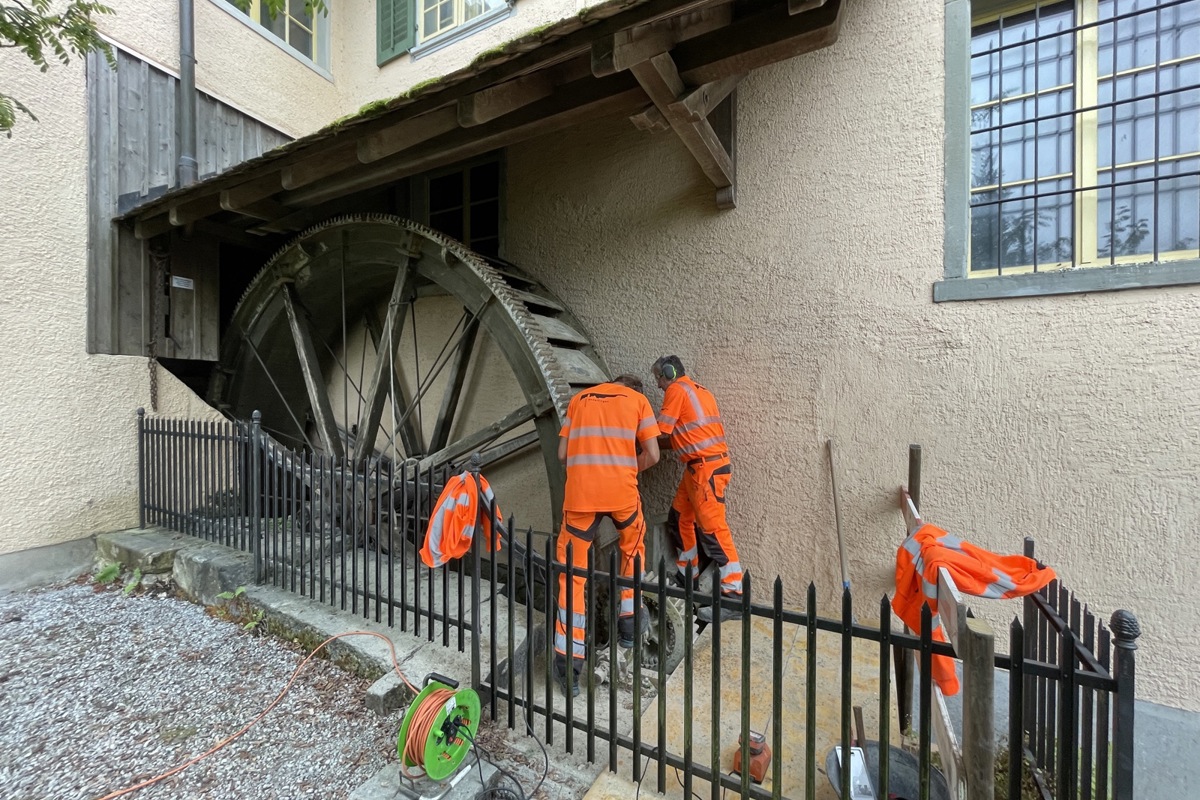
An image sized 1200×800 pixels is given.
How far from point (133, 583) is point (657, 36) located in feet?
16.7

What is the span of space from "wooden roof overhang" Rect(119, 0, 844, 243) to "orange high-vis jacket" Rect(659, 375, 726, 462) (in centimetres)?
158

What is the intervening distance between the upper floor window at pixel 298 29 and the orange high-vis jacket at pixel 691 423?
597cm

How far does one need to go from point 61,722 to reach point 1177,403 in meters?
5.92

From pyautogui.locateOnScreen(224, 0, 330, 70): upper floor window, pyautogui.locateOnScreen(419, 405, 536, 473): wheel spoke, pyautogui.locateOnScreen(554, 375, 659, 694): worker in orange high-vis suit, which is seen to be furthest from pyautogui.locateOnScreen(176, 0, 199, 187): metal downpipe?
pyautogui.locateOnScreen(554, 375, 659, 694): worker in orange high-vis suit

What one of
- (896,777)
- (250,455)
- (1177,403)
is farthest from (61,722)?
(1177,403)

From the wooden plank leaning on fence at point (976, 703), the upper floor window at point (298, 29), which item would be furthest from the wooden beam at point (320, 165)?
the wooden plank leaning on fence at point (976, 703)

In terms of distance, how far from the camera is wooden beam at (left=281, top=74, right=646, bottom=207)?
113 inches

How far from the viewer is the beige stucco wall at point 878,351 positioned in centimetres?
276

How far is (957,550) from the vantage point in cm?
193

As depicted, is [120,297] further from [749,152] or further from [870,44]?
[870,44]

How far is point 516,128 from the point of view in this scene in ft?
10.5

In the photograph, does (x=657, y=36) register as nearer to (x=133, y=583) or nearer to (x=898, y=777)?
(x=898, y=777)

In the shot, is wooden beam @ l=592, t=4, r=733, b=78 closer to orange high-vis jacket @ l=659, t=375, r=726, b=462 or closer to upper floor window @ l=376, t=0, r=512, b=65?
orange high-vis jacket @ l=659, t=375, r=726, b=462

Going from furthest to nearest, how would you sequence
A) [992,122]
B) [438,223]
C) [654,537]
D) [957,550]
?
1. [438,223]
2. [654,537]
3. [992,122]
4. [957,550]
